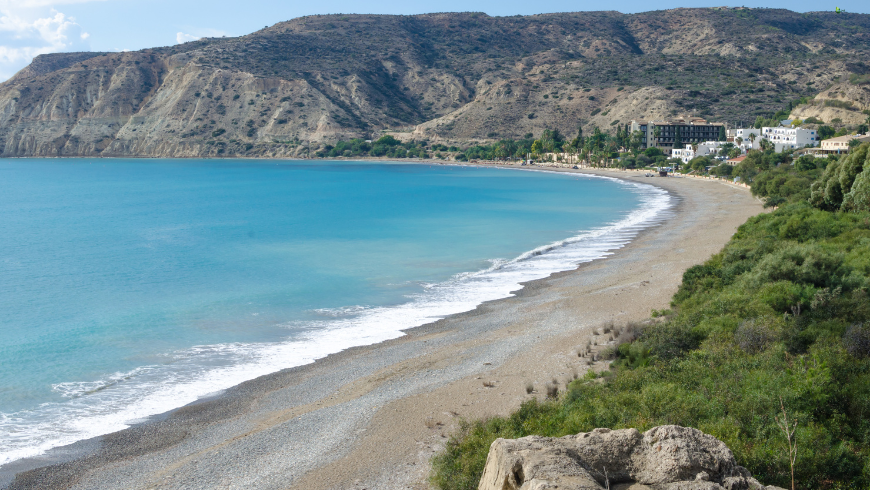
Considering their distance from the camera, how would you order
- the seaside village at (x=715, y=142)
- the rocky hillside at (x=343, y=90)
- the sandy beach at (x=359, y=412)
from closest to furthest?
the sandy beach at (x=359, y=412), the seaside village at (x=715, y=142), the rocky hillside at (x=343, y=90)

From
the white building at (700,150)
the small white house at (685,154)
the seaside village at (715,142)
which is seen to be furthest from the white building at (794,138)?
the small white house at (685,154)

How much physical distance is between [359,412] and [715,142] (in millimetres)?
109328

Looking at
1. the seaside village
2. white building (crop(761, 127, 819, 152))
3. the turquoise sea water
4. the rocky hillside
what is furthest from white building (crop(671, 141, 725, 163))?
the turquoise sea water

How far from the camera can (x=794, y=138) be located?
9294 cm

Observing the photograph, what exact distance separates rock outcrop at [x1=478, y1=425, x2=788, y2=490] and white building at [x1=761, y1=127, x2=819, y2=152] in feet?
323

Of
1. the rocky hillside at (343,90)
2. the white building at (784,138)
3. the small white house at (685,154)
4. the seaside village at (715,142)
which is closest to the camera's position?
the seaside village at (715,142)

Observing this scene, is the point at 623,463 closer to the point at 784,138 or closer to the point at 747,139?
the point at 784,138

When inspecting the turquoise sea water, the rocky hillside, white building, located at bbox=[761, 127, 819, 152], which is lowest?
the turquoise sea water

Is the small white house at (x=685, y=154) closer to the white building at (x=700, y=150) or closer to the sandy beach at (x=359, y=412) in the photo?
the white building at (x=700, y=150)

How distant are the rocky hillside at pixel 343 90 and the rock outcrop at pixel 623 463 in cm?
13570

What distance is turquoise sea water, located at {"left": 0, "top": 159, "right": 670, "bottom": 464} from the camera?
53.2 ft

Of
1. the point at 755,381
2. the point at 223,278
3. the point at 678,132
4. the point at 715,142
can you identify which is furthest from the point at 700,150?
the point at 755,381

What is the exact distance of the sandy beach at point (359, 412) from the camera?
1077 centimetres

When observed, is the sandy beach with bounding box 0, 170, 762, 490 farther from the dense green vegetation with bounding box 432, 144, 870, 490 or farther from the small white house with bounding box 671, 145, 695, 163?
the small white house with bounding box 671, 145, 695, 163
